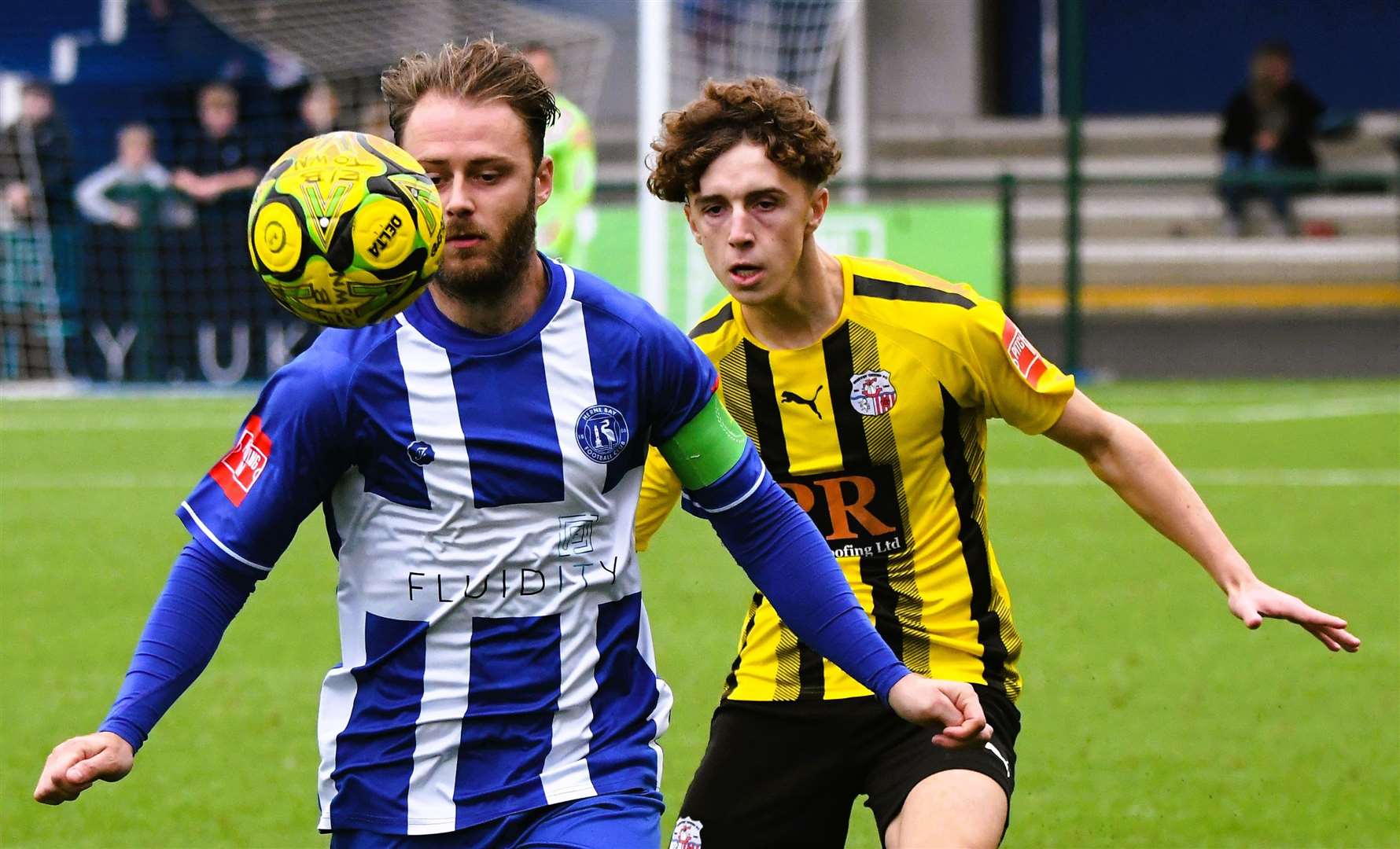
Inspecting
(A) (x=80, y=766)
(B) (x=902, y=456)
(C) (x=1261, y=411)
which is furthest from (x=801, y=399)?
(C) (x=1261, y=411)

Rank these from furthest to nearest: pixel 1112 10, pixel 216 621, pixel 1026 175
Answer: pixel 1112 10
pixel 1026 175
pixel 216 621

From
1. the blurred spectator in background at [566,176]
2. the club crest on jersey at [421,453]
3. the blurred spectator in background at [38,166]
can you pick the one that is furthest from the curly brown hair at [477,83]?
the blurred spectator in background at [38,166]

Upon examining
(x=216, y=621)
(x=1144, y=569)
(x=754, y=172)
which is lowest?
(x=1144, y=569)

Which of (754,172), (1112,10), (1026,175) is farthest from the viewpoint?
(1112,10)

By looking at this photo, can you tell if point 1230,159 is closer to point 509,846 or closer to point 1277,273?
point 1277,273

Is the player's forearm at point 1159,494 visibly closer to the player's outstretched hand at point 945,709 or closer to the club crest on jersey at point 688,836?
the player's outstretched hand at point 945,709

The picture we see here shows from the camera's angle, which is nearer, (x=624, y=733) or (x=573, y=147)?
(x=624, y=733)

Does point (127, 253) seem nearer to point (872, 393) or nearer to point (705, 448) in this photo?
point (872, 393)

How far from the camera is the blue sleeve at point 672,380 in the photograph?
11.2 ft

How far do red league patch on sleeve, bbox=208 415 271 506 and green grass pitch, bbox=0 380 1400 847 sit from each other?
2.29 meters

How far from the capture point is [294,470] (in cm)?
322

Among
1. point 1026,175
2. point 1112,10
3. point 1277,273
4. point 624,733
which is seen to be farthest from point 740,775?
point 1112,10

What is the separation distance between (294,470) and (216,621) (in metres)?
0.26

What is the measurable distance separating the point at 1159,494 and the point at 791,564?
93 cm
